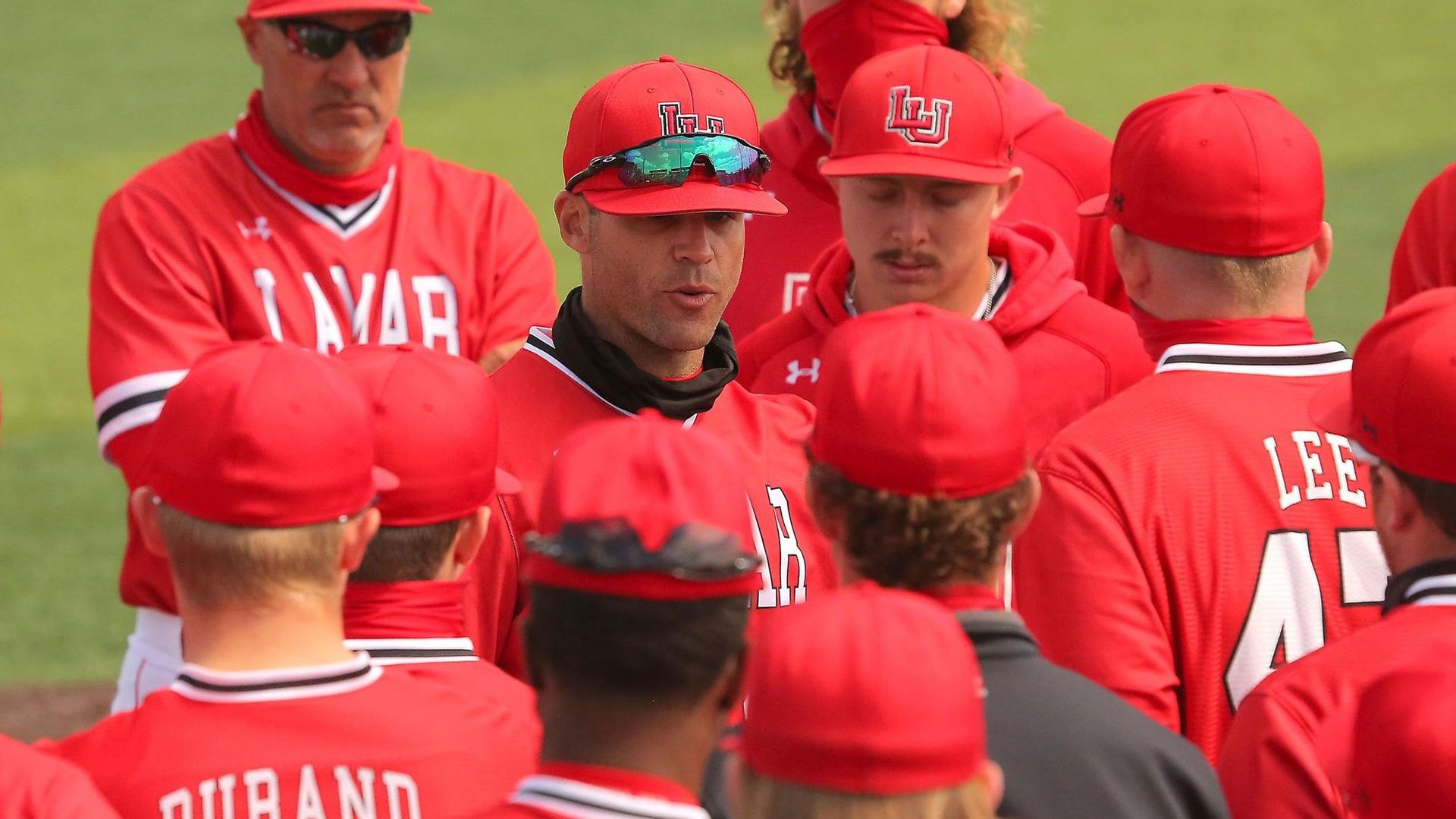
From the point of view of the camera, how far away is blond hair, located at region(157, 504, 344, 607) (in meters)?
2.56

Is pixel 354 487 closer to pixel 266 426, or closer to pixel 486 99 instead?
pixel 266 426

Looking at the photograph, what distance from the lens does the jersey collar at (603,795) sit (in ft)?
6.53

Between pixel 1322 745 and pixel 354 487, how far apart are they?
1283 mm

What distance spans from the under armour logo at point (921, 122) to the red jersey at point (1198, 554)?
3.46 feet

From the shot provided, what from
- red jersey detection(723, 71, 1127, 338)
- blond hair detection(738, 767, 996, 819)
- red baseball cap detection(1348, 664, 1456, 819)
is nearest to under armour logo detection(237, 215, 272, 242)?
red jersey detection(723, 71, 1127, 338)

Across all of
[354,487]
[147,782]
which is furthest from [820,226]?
[147,782]

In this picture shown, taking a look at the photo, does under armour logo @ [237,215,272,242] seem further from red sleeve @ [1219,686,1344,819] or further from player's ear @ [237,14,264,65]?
red sleeve @ [1219,686,1344,819]

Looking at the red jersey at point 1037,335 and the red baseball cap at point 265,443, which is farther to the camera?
the red jersey at point 1037,335

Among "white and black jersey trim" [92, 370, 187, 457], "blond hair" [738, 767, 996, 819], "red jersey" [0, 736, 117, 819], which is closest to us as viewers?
"blond hair" [738, 767, 996, 819]

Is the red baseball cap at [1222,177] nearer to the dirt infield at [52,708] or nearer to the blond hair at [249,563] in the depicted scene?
the blond hair at [249,563]

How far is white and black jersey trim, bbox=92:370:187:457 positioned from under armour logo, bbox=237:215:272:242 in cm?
40

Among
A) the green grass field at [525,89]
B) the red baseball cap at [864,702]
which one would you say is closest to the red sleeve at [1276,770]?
the red baseball cap at [864,702]

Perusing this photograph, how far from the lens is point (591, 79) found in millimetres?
15945

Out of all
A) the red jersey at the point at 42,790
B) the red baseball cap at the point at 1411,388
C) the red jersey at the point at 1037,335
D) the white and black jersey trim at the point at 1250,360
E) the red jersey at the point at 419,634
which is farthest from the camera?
the red jersey at the point at 1037,335
